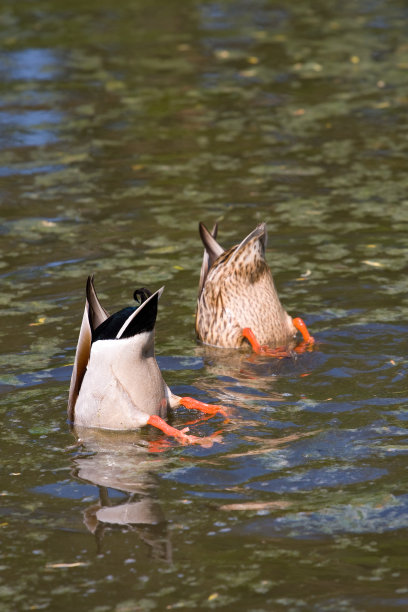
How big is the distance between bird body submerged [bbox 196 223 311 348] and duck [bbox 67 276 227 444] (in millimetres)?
1277

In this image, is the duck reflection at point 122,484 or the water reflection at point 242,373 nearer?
the duck reflection at point 122,484

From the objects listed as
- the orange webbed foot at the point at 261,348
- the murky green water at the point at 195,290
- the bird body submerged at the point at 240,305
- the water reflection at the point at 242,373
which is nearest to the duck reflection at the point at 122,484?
the murky green water at the point at 195,290

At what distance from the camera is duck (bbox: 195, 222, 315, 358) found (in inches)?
277

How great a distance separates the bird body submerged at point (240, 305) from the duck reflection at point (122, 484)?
153cm

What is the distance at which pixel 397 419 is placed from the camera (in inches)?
218

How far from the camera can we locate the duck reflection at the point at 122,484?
4.64 m

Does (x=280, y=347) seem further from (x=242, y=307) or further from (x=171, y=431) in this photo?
(x=171, y=431)

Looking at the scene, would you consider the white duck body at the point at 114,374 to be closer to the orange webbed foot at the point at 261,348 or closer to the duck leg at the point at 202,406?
the duck leg at the point at 202,406

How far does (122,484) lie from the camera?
509cm

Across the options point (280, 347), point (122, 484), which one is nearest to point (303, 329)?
point (280, 347)

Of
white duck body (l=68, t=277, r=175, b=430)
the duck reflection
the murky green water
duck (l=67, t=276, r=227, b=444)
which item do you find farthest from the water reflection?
the duck reflection

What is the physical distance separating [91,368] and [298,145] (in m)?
6.02

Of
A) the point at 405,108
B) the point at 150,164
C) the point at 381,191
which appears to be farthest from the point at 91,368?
the point at 405,108

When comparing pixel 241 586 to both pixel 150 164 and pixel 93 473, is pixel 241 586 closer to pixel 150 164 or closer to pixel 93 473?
pixel 93 473
